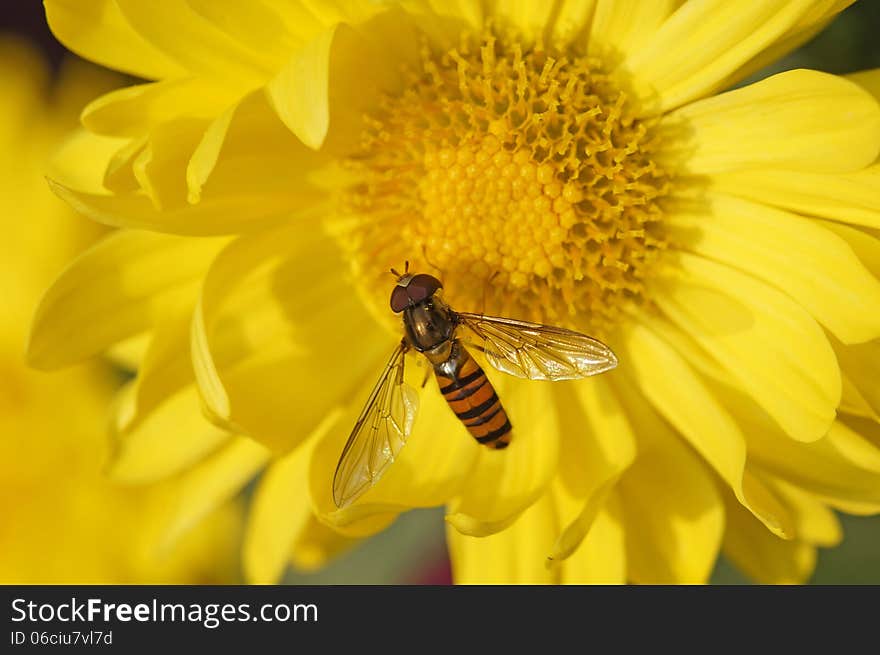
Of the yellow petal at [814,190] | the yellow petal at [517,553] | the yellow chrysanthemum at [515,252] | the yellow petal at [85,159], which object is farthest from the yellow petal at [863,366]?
the yellow petal at [85,159]

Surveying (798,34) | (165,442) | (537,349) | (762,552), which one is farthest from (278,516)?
(798,34)

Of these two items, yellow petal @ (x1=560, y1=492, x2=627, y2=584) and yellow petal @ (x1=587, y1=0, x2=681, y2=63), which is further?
yellow petal @ (x1=560, y1=492, x2=627, y2=584)

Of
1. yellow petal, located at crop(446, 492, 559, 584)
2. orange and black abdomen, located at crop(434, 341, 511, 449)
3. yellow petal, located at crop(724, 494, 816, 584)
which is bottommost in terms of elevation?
yellow petal, located at crop(724, 494, 816, 584)

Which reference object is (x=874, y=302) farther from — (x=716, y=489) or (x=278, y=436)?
(x=278, y=436)

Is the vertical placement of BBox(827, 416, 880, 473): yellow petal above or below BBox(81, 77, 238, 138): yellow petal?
below

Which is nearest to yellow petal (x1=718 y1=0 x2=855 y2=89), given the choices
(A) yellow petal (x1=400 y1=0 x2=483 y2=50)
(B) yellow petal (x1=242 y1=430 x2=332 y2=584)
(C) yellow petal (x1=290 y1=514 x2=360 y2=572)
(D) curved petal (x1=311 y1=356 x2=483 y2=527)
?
(A) yellow petal (x1=400 y1=0 x2=483 y2=50)

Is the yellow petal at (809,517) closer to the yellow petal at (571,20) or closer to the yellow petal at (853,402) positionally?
the yellow petal at (853,402)

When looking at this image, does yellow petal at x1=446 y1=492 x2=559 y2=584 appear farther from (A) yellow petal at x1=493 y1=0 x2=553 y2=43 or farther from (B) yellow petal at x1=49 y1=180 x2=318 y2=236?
(A) yellow petal at x1=493 y1=0 x2=553 y2=43

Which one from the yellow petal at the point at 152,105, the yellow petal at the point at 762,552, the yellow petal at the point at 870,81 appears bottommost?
the yellow petal at the point at 762,552
